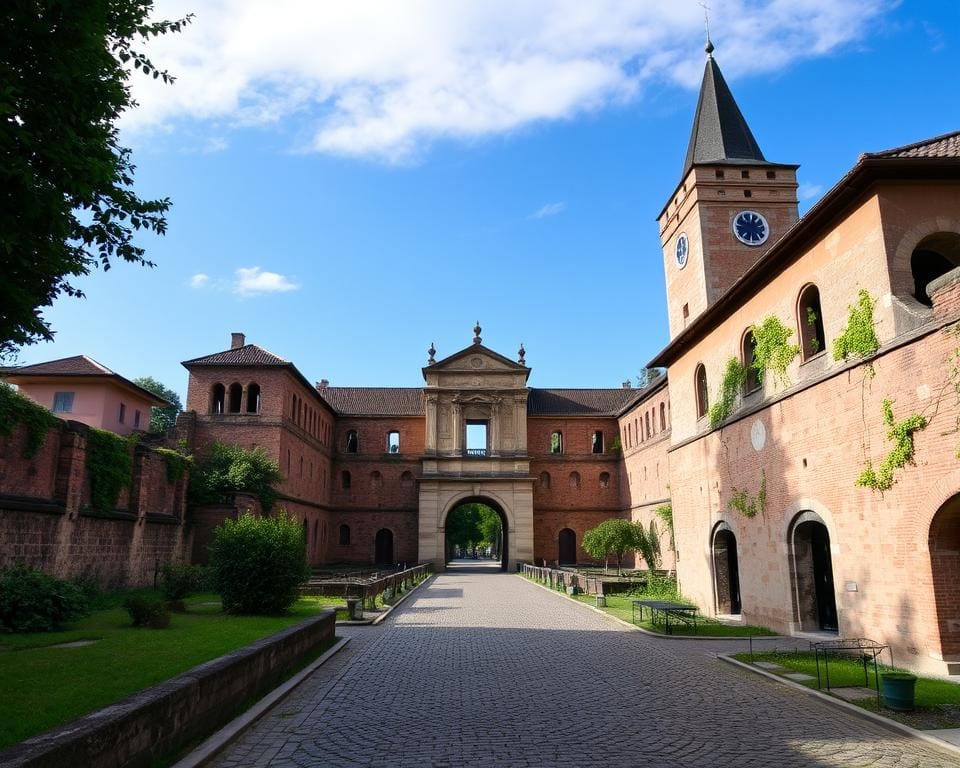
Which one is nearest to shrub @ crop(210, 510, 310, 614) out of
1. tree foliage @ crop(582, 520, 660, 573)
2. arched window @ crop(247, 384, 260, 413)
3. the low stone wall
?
the low stone wall

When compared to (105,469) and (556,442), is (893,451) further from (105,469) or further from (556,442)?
(556,442)

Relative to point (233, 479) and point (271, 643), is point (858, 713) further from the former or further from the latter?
point (233, 479)

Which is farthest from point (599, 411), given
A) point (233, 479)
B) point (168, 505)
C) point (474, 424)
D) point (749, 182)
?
point (168, 505)

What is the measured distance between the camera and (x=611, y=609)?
2080 cm

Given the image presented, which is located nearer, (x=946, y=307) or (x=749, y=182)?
(x=946, y=307)

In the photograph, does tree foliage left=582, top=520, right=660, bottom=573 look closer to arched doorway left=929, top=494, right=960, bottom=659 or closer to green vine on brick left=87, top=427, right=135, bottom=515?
green vine on brick left=87, top=427, right=135, bottom=515

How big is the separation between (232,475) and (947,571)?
91.2ft

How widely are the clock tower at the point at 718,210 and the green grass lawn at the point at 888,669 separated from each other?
18.3 metres

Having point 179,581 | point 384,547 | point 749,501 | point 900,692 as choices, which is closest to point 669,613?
point 749,501

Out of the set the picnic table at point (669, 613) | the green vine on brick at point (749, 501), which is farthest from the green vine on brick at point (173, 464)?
the green vine on brick at point (749, 501)

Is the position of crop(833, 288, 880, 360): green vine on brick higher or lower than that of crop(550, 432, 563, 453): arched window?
lower

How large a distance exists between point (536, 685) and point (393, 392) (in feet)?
147

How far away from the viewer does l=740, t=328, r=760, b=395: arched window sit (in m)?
A: 17.2

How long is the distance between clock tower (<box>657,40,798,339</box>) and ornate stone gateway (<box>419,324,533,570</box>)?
1737 cm
